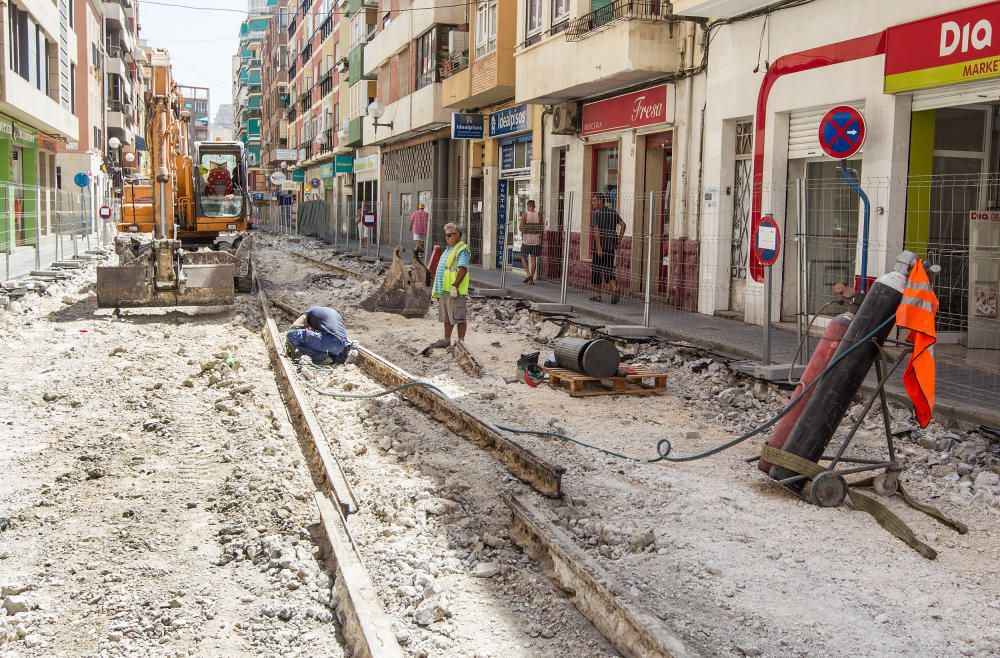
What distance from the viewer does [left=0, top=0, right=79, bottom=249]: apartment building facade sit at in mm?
20891

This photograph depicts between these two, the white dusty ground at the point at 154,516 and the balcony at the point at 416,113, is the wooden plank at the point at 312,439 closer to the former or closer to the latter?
the white dusty ground at the point at 154,516

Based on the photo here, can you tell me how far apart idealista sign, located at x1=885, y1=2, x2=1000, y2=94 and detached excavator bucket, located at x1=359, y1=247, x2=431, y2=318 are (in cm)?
852

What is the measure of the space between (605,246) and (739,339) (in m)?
5.58

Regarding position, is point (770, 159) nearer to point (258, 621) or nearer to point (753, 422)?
point (753, 422)

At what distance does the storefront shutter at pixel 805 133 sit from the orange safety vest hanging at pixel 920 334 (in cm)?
806

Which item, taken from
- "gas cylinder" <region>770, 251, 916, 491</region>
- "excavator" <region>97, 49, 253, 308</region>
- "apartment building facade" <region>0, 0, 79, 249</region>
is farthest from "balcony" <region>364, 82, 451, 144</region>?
"gas cylinder" <region>770, 251, 916, 491</region>

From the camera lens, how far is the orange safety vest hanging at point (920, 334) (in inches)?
247

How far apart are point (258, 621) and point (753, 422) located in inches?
232

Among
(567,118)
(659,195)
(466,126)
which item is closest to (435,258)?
(659,195)

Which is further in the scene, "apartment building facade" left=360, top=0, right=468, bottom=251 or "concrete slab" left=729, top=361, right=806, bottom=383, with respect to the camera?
"apartment building facade" left=360, top=0, right=468, bottom=251

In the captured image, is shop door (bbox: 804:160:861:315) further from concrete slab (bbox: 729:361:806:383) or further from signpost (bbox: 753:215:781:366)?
concrete slab (bbox: 729:361:806:383)

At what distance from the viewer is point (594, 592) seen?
189 inches

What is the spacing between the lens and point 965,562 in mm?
5742

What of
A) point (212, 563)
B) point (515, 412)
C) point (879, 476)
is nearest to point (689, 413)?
point (515, 412)
